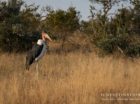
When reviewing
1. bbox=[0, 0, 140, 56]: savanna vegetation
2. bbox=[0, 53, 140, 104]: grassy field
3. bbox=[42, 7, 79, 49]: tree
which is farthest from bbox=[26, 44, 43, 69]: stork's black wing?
bbox=[42, 7, 79, 49]: tree

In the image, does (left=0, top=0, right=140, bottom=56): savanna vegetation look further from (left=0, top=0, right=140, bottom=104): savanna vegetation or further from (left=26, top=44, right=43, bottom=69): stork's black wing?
(left=26, top=44, right=43, bottom=69): stork's black wing

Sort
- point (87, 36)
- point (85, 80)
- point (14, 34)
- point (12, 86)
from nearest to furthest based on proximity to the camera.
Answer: point (12, 86), point (85, 80), point (14, 34), point (87, 36)

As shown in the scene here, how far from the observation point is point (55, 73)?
31.5ft

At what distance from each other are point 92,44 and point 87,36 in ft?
4.59

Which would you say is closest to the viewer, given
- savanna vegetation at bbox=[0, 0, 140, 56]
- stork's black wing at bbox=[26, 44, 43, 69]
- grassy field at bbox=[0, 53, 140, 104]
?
grassy field at bbox=[0, 53, 140, 104]

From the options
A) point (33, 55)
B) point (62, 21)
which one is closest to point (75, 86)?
point (33, 55)

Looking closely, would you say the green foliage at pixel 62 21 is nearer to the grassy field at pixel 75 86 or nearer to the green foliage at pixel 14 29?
the green foliage at pixel 14 29

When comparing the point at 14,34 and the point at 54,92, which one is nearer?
the point at 54,92

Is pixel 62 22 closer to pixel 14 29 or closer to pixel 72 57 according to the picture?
A: pixel 14 29

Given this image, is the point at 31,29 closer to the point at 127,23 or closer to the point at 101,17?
the point at 101,17

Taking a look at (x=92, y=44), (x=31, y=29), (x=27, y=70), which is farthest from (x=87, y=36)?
(x=27, y=70)

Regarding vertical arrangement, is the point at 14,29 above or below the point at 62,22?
below

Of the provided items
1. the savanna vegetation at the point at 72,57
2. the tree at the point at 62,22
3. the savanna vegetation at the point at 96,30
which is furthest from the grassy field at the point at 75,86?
the tree at the point at 62,22

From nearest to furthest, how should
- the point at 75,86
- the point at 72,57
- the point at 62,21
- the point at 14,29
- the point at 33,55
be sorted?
the point at 75,86
the point at 33,55
the point at 72,57
the point at 14,29
the point at 62,21
